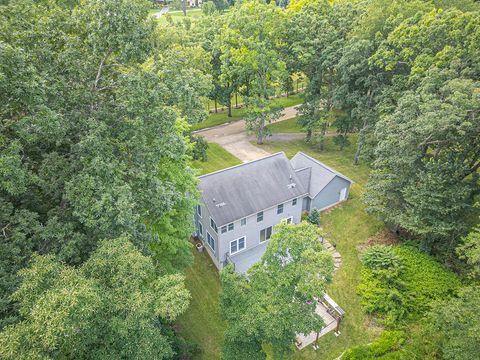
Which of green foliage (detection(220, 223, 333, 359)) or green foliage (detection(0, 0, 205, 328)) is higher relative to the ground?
green foliage (detection(0, 0, 205, 328))

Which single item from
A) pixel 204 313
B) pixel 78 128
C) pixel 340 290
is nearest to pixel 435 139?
pixel 340 290

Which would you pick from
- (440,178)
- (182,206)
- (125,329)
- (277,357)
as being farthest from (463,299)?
(125,329)

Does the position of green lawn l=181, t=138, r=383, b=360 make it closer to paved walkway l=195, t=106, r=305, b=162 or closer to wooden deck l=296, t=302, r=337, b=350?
wooden deck l=296, t=302, r=337, b=350

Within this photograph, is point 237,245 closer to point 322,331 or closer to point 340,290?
point 340,290

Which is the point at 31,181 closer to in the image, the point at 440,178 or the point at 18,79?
the point at 18,79

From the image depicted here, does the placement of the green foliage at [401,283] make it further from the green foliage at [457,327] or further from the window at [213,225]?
the window at [213,225]

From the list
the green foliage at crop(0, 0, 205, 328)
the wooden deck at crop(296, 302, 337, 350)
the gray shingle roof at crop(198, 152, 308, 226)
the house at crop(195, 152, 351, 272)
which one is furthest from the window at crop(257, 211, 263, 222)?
the green foliage at crop(0, 0, 205, 328)
